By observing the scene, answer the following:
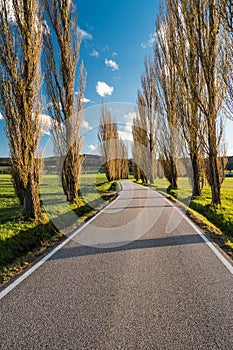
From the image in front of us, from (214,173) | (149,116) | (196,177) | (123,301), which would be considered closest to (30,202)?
(123,301)

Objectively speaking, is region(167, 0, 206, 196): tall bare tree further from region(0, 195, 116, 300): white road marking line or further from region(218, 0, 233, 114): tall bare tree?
region(0, 195, 116, 300): white road marking line

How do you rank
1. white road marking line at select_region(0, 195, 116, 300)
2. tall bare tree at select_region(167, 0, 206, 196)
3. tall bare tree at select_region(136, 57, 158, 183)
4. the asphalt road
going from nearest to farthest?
the asphalt road < white road marking line at select_region(0, 195, 116, 300) < tall bare tree at select_region(167, 0, 206, 196) < tall bare tree at select_region(136, 57, 158, 183)

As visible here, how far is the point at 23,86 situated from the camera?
7398 millimetres

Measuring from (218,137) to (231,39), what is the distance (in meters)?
4.59

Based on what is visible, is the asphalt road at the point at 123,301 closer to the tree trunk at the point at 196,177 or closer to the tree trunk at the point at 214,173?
the tree trunk at the point at 214,173

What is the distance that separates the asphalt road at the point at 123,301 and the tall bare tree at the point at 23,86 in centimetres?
316

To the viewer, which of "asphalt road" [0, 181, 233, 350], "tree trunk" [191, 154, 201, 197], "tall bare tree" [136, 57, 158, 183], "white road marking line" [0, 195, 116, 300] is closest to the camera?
"asphalt road" [0, 181, 233, 350]

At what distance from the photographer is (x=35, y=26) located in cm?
779

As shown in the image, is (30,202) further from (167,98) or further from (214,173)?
(167,98)

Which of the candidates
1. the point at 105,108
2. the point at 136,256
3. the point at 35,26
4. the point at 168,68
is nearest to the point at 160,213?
the point at 136,256

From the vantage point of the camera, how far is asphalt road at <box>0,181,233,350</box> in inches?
97.3

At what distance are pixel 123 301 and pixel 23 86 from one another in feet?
22.1

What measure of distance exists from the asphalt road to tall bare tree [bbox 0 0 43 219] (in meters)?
3.16

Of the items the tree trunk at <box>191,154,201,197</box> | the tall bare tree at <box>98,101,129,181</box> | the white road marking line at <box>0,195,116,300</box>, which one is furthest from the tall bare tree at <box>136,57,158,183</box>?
the white road marking line at <box>0,195,116,300</box>
